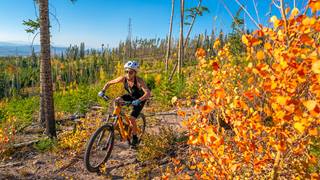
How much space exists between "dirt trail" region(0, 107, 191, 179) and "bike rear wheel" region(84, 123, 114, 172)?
0.22 m

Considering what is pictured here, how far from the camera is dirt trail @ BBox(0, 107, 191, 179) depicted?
19.8 feet

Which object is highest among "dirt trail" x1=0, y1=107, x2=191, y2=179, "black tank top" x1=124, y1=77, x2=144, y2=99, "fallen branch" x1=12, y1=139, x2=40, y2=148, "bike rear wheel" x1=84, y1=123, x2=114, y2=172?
"black tank top" x1=124, y1=77, x2=144, y2=99

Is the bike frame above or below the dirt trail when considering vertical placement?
above

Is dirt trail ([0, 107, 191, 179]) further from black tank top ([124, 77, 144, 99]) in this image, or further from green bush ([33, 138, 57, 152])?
black tank top ([124, 77, 144, 99])

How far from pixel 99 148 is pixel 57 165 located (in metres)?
1.15

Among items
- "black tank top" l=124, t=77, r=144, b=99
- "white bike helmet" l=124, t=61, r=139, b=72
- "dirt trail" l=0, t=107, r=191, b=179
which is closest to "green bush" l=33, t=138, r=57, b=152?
"dirt trail" l=0, t=107, r=191, b=179

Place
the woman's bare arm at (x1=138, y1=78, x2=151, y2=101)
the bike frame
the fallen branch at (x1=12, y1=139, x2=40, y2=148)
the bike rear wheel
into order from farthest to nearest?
the fallen branch at (x1=12, y1=139, x2=40, y2=148), the woman's bare arm at (x1=138, y1=78, x2=151, y2=101), the bike frame, the bike rear wheel

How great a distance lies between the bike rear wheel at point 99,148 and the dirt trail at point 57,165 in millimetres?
219

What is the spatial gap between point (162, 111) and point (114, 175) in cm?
590

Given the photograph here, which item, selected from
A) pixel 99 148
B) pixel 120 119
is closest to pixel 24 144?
pixel 99 148

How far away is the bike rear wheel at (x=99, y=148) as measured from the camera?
573 cm

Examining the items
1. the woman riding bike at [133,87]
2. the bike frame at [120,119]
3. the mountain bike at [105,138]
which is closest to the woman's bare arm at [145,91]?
the woman riding bike at [133,87]

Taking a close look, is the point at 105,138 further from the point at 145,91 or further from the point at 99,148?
the point at 145,91

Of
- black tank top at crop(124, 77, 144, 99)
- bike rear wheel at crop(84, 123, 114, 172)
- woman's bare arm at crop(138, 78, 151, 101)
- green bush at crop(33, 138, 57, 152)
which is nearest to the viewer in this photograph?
bike rear wheel at crop(84, 123, 114, 172)
